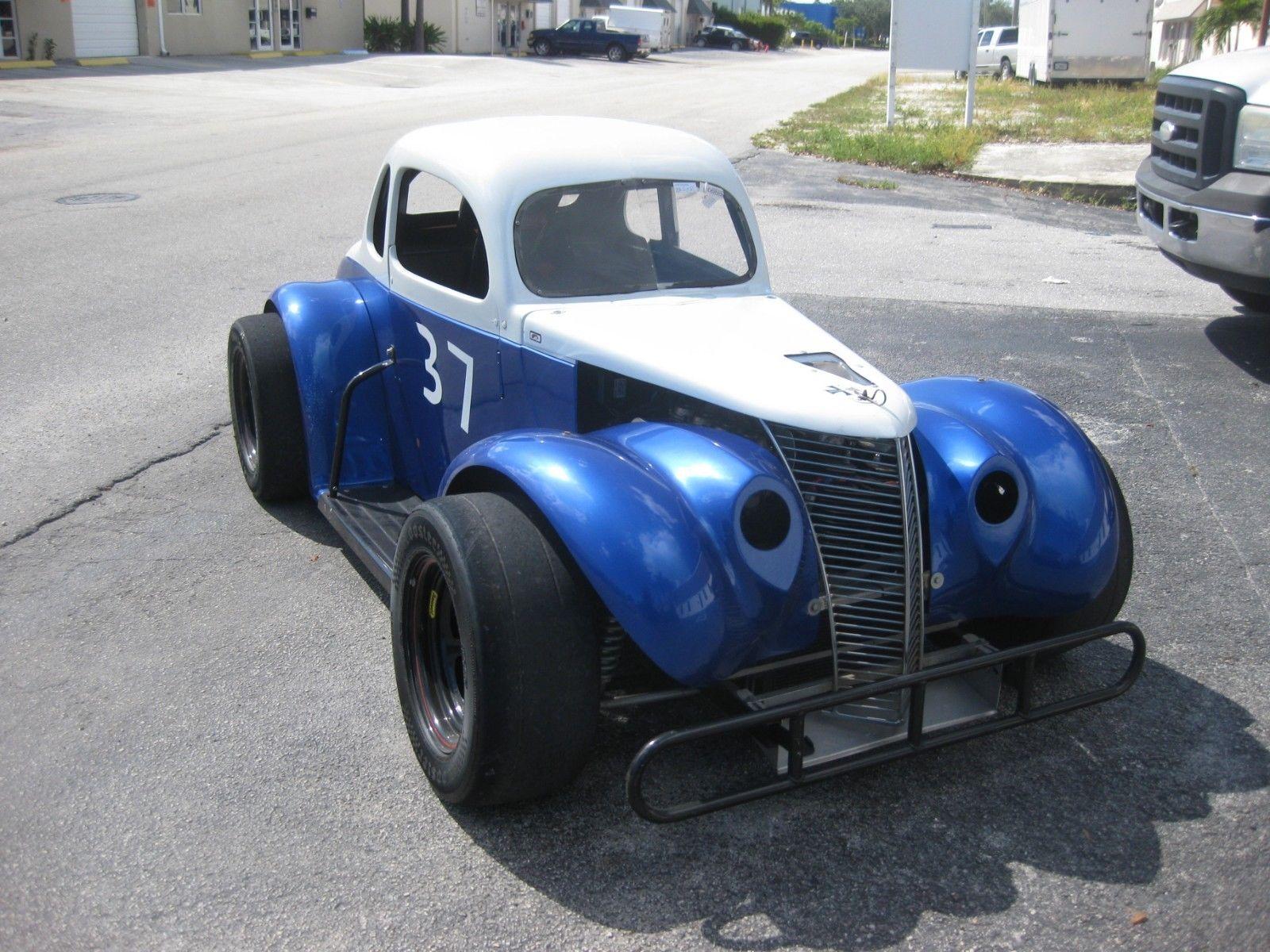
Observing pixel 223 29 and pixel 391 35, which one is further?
pixel 391 35

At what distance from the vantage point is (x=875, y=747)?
3234 millimetres

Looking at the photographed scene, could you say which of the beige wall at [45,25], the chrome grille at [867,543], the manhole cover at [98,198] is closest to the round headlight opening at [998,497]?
the chrome grille at [867,543]

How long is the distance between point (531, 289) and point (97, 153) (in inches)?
594

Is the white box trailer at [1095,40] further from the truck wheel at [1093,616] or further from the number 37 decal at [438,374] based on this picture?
the truck wheel at [1093,616]

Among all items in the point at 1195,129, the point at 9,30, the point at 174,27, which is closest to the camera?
the point at 1195,129

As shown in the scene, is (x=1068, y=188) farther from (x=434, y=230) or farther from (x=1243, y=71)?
(x=434, y=230)

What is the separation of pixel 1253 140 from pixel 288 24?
41.3 m

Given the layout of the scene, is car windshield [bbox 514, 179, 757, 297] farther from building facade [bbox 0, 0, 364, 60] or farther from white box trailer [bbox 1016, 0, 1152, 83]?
building facade [bbox 0, 0, 364, 60]

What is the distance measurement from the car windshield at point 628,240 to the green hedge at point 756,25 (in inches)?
3167

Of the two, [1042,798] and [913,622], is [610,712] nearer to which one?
[913,622]

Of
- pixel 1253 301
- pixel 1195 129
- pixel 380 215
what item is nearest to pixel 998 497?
pixel 380 215

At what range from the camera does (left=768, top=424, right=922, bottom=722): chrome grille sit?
3.29 metres

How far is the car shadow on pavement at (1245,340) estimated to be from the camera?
752 cm

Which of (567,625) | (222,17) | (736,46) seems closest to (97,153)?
(567,625)
